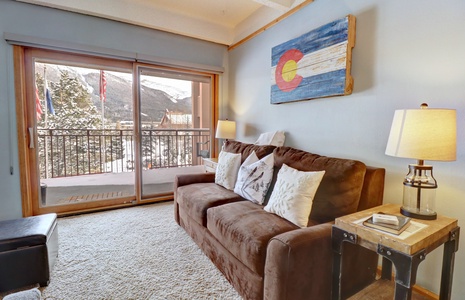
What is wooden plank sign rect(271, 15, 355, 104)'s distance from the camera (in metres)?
1.92

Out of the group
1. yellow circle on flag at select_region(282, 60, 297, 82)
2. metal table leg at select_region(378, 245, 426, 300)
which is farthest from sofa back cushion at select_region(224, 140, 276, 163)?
metal table leg at select_region(378, 245, 426, 300)

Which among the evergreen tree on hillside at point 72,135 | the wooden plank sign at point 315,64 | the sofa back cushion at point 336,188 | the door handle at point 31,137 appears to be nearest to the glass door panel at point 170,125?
the evergreen tree on hillside at point 72,135

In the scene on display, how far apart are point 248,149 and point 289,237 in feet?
4.76

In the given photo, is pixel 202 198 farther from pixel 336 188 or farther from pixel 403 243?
pixel 403 243

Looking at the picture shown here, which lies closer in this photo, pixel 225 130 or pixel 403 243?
pixel 403 243

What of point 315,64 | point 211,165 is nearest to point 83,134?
point 211,165

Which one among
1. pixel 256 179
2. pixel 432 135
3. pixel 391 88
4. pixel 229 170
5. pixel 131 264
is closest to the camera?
pixel 432 135

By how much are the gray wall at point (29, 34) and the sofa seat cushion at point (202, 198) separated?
6.38ft

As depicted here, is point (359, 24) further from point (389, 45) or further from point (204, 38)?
point (204, 38)

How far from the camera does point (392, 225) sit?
115 cm

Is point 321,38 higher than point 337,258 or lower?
higher

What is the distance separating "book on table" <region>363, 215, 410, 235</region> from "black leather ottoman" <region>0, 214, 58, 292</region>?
2.13 meters

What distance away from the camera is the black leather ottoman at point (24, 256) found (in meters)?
1.50

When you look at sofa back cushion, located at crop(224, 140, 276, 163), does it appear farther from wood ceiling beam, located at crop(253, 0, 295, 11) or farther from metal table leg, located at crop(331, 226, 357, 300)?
wood ceiling beam, located at crop(253, 0, 295, 11)
